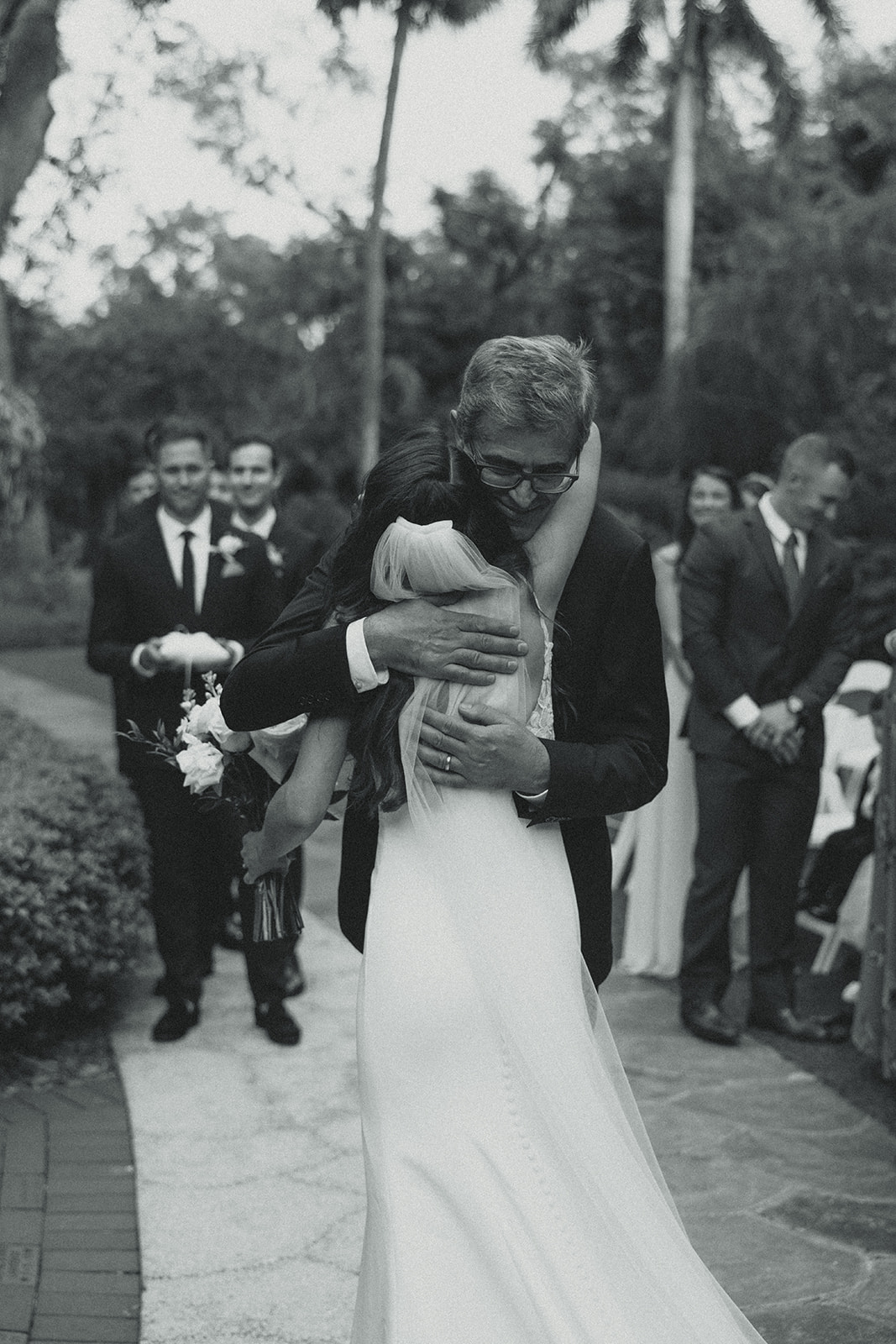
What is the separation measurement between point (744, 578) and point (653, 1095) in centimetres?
196

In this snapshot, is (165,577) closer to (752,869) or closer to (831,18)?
(752,869)

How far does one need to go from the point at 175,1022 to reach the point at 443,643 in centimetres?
351

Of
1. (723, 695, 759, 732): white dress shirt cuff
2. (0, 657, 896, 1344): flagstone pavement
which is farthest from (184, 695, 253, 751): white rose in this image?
(723, 695, 759, 732): white dress shirt cuff

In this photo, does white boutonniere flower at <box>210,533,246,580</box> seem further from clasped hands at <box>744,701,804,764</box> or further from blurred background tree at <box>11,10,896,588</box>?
blurred background tree at <box>11,10,896,588</box>

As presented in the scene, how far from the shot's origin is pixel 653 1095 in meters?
5.29

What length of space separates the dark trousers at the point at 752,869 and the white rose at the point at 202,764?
10.5 feet

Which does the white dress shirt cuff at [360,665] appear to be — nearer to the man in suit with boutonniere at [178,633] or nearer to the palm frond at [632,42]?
the man in suit with boutonniere at [178,633]

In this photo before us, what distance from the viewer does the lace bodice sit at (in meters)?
2.74

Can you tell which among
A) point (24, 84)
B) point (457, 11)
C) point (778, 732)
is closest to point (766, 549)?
point (778, 732)

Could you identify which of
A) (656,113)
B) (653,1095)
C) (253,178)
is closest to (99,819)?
(653,1095)

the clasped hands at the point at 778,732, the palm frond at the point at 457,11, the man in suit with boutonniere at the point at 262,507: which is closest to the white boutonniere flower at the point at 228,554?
the man in suit with boutonniere at the point at 262,507

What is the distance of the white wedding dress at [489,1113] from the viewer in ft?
8.07

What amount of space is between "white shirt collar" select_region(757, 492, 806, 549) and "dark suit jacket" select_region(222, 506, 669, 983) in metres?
3.27

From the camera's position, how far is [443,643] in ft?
8.55
